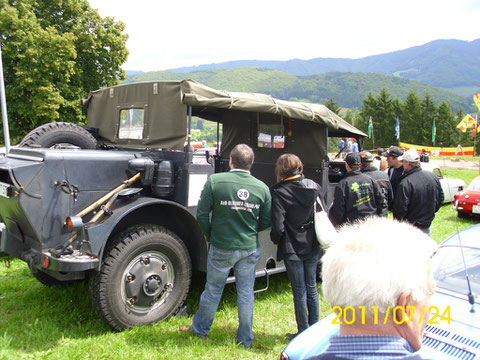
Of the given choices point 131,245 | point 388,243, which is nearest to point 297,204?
point 131,245

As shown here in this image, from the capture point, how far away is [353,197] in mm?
4441

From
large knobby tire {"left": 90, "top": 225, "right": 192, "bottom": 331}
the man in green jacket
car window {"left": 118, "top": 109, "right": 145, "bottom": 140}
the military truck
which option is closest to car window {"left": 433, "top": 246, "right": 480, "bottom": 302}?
the man in green jacket

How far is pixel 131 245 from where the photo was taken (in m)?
3.73

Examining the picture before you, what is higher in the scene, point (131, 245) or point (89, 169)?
point (89, 169)

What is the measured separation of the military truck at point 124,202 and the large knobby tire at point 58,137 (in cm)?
1

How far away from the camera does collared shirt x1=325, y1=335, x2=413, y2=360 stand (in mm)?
1282

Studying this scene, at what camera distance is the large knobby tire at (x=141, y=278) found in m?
3.63

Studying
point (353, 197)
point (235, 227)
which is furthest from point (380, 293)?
point (353, 197)

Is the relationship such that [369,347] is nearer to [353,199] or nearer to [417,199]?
[353,199]

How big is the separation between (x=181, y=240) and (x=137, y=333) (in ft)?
3.25

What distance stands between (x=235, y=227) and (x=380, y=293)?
2.31m

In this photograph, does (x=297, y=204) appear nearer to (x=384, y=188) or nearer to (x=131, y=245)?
(x=131, y=245)

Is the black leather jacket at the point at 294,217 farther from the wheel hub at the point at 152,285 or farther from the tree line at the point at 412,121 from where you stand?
the tree line at the point at 412,121

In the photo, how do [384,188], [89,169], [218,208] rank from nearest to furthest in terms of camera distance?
[218,208]
[89,169]
[384,188]
